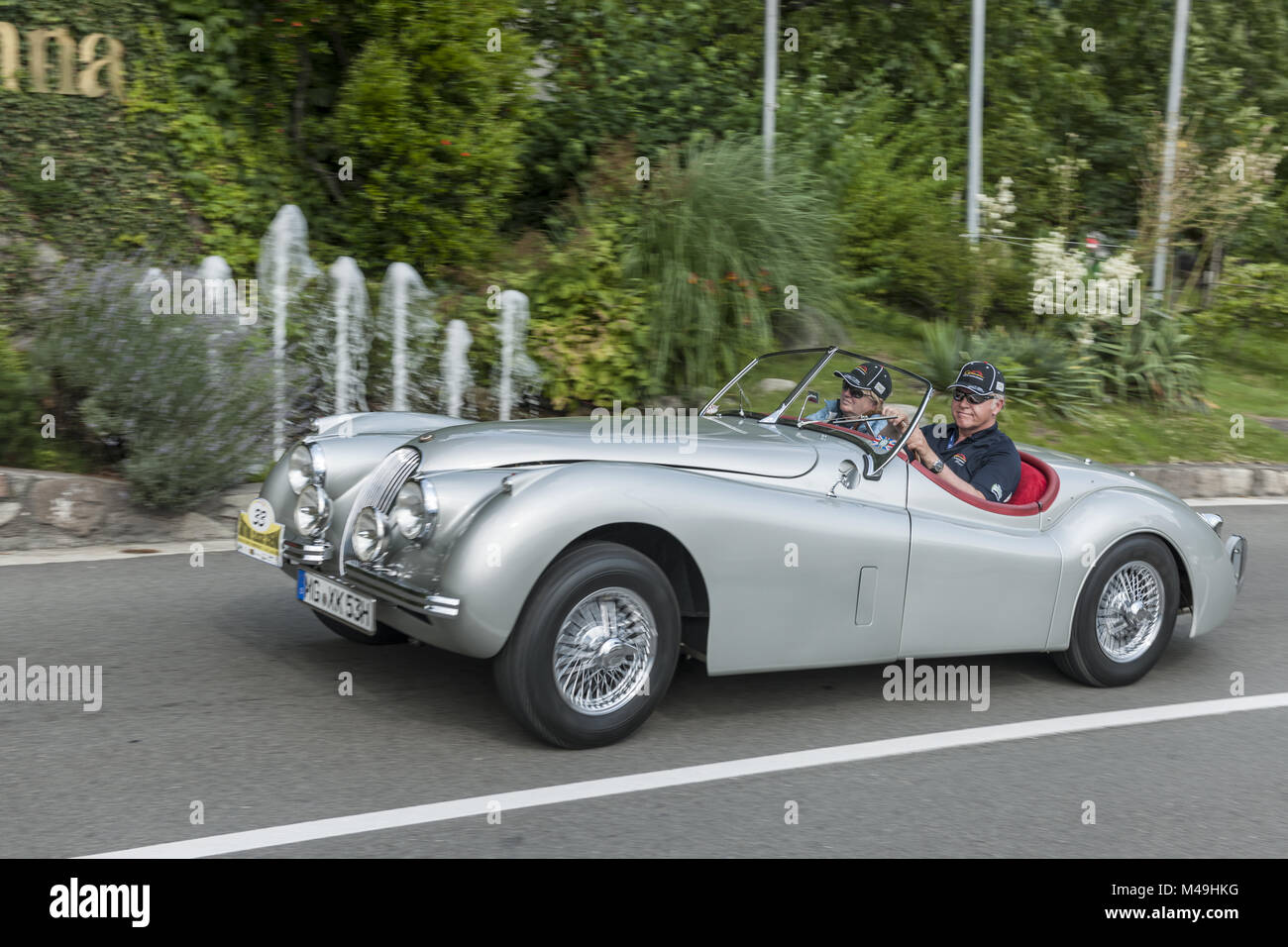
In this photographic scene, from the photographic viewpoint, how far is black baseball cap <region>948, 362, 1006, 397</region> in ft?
20.0

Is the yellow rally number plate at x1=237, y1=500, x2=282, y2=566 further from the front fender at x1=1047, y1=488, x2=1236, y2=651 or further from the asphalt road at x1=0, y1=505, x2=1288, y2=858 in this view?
the front fender at x1=1047, y1=488, x2=1236, y2=651

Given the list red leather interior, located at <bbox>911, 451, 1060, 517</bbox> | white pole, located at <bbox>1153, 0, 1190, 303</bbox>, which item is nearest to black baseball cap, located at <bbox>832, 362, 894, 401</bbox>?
red leather interior, located at <bbox>911, 451, 1060, 517</bbox>

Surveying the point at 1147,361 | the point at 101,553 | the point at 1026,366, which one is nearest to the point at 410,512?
the point at 101,553

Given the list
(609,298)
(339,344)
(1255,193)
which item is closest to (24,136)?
(339,344)

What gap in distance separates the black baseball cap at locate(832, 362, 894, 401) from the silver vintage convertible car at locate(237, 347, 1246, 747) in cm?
13

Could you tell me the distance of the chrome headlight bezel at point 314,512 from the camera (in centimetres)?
514

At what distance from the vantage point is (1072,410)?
1255 cm

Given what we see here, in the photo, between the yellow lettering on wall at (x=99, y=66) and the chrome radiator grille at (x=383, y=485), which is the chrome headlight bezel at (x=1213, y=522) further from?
the yellow lettering on wall at (x=99, y=66)

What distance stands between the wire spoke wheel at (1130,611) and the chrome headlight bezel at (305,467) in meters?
3.40

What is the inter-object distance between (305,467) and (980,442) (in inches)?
120

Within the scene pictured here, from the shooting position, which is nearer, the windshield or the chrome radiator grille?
the chrome radiator grille

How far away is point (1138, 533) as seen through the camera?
19.3 feet

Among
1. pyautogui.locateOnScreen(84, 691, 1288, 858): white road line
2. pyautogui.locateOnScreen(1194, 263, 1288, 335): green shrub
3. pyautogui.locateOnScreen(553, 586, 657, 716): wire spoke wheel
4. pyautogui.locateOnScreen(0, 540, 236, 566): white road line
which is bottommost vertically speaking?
pyautogui.locateOnScreen(84, 691, 1288, 858): white road line

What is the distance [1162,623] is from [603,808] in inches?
123
